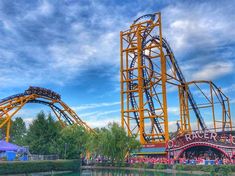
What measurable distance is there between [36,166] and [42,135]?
511 inches

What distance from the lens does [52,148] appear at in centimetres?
4506

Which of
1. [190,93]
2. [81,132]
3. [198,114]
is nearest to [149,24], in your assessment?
[190,93]

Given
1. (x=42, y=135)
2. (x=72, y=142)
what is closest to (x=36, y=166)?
(x=72, y=142)

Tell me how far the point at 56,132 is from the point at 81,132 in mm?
4565

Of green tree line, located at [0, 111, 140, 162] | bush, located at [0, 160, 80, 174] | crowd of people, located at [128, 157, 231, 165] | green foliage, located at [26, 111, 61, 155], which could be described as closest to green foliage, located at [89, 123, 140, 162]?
green tree line, located at [0, 111, 140, 162]

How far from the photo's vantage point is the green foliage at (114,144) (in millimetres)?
44562

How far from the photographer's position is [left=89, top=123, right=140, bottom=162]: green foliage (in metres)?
44.6

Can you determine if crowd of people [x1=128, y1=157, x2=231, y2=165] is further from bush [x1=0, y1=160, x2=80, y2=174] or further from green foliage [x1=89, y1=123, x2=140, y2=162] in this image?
bush [x1=0, y1=160, x2=80, y2=174]

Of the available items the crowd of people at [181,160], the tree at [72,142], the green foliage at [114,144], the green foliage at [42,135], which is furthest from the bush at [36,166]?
the crowd of people at [181,160]

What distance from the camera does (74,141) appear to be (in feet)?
156

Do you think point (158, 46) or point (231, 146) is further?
point (158, 46)

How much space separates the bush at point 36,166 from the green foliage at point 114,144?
4114 mm

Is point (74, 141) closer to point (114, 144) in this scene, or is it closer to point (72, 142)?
point (72, 142)

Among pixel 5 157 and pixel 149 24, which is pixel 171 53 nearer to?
pixel 149 24
